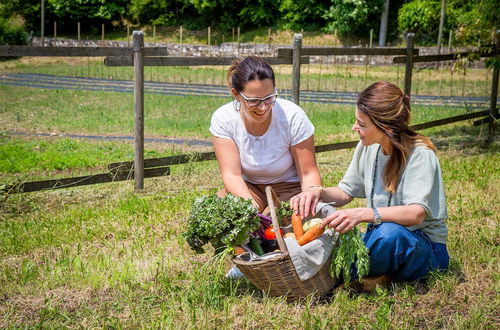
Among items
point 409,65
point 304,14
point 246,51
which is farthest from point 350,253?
point 304,14

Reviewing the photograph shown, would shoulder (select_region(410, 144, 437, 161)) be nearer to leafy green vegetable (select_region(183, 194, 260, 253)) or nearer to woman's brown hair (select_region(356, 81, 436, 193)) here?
woman's brown hair (select_region(356, 81, 436, 193))

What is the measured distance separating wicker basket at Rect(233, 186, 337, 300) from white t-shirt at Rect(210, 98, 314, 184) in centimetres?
64

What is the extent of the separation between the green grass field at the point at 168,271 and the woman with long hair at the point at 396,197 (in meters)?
0.17

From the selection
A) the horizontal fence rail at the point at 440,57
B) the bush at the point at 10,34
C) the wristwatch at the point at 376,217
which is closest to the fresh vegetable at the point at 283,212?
the wristwatch at the point at 376,217

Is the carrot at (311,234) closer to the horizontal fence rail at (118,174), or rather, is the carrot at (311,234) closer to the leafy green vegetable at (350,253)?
the leafy green vegetable at (350,253)

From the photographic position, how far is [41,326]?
3318 mm

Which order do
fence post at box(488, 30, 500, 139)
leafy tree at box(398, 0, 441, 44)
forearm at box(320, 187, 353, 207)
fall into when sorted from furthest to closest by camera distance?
leafy tree at box(398, 0, 441, 44), fence post at box(488, 30, 500, 139), forearm at box(320, 187, 353, 207)

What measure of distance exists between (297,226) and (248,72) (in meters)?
1.00

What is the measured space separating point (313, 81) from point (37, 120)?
39.2ft

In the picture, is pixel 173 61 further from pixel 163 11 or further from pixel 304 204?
pixel 163 11

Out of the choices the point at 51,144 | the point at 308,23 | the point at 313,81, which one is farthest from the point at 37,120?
the point at 308,23

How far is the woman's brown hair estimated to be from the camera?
11.6ft

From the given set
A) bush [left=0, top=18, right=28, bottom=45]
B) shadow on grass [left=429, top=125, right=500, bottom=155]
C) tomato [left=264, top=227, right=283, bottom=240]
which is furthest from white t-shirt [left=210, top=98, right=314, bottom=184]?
bush [left=0, top=18, right=28, bottom=45]

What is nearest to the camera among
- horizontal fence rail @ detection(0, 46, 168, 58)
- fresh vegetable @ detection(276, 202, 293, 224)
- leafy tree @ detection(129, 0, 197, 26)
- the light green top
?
the light green top
